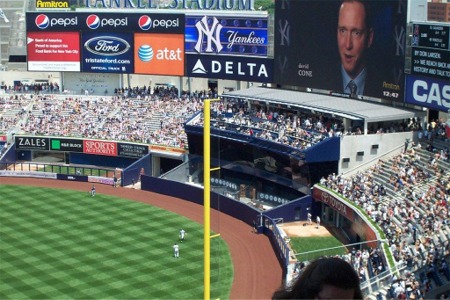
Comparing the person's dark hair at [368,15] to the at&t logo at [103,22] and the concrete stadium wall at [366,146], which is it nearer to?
the concrete stadium wall at [366,146]

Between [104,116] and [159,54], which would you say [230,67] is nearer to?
[159,54]

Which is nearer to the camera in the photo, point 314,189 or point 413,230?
point 413,230

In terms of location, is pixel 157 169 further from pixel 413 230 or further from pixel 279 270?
pixel 413 230

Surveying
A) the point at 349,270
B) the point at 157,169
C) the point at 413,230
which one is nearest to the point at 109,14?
the point at 157,169

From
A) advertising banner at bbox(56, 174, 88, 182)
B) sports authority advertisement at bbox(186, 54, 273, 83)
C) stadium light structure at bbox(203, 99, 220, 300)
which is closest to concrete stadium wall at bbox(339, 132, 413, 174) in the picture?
sports authority advertisement at bbox(186, 54, 273, 83)

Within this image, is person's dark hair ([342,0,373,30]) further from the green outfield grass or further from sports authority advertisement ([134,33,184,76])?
sports authority advertisement ([134,33,184,76])

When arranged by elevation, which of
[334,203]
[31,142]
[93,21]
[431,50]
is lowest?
[334,203]

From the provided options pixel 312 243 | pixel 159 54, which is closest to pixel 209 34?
pixel 159 54
